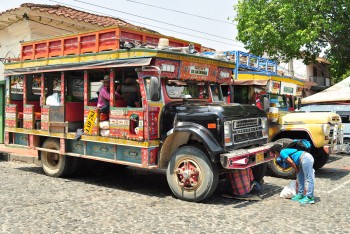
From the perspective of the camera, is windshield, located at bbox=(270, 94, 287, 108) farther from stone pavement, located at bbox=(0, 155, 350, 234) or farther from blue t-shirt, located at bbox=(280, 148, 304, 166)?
blue t-shirt, located at bbox=(280, 148, 304, 166)

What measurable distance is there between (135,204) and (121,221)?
102 centimetres

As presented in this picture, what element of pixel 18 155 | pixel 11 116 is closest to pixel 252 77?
pixel 11 116

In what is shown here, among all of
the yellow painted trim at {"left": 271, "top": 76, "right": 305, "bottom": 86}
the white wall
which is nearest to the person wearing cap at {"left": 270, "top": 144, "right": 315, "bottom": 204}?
the yellow painted trim at {"left": 271, "top": 76, "right": 305, "bottom": 86}

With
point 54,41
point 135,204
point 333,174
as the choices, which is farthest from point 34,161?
Answer: point 333,174

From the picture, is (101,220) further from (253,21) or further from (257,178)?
(253,21)

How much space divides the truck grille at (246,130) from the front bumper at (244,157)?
0.78 ft

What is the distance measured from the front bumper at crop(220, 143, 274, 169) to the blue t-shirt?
281 millimetres

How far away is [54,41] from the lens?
903 cm

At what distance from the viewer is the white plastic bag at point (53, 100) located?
29.7 ft

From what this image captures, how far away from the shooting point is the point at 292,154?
7.10m

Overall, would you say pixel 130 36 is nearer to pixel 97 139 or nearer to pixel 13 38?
pixel 97 139

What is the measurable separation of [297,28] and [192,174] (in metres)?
13.8

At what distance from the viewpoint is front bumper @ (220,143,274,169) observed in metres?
6.28

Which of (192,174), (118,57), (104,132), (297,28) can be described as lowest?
(192,174)
